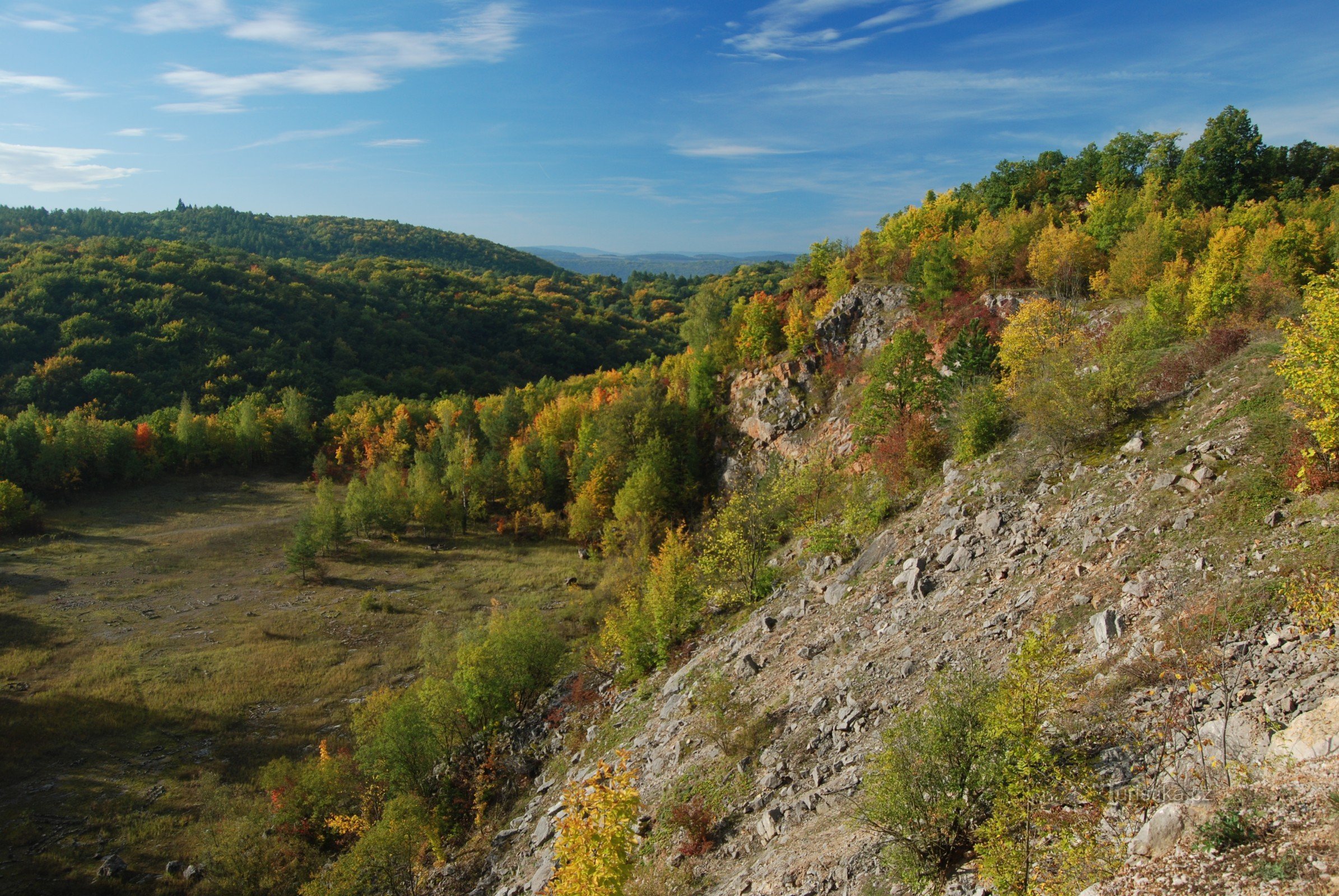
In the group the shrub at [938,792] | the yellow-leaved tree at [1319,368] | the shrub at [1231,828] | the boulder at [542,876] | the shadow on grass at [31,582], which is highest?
the yellow-leaved tree at [1319,368]

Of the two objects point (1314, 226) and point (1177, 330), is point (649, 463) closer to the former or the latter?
point (1177, 330)

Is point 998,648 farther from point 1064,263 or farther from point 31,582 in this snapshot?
point 31,582

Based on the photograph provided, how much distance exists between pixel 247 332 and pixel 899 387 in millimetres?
132941

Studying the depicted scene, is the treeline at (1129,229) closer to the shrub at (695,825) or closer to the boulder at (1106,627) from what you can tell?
the boulder at (1106,627)

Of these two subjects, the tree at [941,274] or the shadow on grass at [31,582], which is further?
the shadow on grass at [31,582]

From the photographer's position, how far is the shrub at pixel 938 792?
436 inches

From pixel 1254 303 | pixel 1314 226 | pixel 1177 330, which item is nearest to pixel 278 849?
pixel 1177 330

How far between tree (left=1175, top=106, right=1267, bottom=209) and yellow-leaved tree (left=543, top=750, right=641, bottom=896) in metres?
64.4

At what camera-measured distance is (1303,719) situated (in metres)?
9.46

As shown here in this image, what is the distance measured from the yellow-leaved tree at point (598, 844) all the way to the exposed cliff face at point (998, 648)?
2430 mm

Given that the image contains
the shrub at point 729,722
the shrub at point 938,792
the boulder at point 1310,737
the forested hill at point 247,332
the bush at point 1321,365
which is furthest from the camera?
the forested hill at point 247,332

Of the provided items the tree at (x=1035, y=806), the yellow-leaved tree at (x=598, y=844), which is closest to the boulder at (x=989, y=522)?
the tree at (x=1035, y=806)

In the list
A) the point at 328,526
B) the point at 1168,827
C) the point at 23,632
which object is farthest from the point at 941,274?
the point at 23,632

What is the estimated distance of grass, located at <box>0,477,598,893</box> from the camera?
97.5 feet
